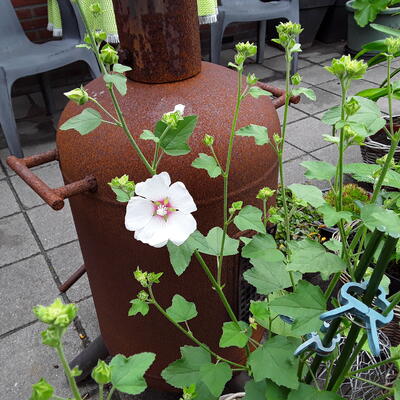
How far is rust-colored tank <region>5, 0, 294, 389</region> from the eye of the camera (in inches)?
42.3

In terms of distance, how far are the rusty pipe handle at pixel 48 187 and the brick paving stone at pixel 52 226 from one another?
4.45ft

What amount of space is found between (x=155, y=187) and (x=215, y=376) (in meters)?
0.40

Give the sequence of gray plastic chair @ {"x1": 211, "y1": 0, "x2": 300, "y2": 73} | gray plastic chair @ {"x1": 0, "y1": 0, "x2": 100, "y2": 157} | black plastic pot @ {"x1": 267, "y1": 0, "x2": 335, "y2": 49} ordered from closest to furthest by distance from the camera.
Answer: gray plastic chair @ {"x1": 0, "y1": 0, "x2": 100, "y2": 157} < gray plastic chair @ {"x1": 211, "y1": 0, "x2": 300, "y2": 73} < black plastic pot @ {"x1": 267, "y1": 0, "x2": 335, "y2": 49}

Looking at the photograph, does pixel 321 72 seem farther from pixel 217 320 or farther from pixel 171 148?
pixel 171 148

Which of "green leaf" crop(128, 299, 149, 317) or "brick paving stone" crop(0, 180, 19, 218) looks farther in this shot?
"brick paving stone" crop(0, 180, 19, 218)

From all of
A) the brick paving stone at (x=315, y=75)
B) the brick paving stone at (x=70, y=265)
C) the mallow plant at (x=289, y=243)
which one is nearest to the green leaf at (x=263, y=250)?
the mallow plant at (x=289, y=243)

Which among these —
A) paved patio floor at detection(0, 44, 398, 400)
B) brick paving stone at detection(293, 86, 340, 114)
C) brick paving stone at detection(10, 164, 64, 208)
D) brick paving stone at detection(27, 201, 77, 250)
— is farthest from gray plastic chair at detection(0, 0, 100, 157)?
brick paving stone at detection(293, 86, 340, 114)

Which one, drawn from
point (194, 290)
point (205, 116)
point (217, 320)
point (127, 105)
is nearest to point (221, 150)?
point (205, 116)

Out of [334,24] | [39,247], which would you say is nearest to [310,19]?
[334,24]

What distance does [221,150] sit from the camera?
109cm

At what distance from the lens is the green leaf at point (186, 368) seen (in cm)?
92

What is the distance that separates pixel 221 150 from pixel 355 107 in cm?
47

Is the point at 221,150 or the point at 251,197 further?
the point at 251,197

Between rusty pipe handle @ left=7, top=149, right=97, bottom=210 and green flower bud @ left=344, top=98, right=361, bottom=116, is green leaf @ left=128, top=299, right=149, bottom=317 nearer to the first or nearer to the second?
rusty pipe handle @ left=7, top=149, right=97, bottom=210
